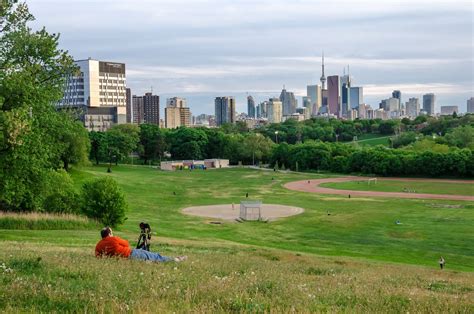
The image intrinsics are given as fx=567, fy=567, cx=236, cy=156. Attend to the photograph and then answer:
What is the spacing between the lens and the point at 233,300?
928 centimetres

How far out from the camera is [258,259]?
2272 cm

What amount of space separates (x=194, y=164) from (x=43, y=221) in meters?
98.4

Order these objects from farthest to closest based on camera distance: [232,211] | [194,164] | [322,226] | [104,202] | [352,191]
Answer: [194,164] < [352,191] < [232,211] < [322,226] < [104,202]

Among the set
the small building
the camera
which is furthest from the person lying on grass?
the small building

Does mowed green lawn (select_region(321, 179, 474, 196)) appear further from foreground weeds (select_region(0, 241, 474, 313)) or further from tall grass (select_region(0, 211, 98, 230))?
foreground weeds (select_region(0, 241, 474, 313))

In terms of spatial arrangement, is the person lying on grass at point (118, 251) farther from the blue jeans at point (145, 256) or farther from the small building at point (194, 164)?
the small building at point (194, 164)

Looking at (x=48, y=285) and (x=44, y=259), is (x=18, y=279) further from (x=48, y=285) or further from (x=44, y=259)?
(x=44, y=259)

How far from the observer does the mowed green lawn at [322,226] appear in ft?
117

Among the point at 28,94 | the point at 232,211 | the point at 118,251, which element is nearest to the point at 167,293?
the point at 118,251

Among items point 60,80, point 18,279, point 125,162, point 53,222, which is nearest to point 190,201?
point 53,222

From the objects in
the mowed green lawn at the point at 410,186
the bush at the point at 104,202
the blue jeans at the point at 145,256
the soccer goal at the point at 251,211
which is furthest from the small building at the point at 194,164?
the blue jeans at the point at 145,256

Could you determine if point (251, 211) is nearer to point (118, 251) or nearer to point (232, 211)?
point (232, 211)

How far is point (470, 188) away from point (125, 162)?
8757 centimetres

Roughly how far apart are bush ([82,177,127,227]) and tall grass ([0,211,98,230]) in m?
A: 1.20
